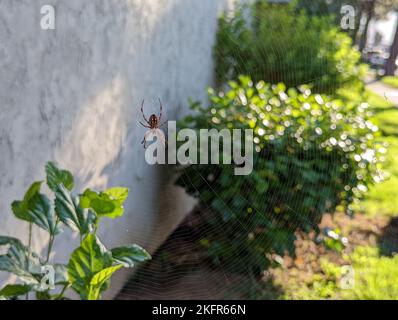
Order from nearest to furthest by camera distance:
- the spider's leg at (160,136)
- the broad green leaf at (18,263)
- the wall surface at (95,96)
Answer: the broad green leaf at (18,263), the wall surface at (95,96), the spider's leg at (160,136)

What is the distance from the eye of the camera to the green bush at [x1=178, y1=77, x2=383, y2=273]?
2.56m

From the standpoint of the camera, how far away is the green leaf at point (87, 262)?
4.21 feet

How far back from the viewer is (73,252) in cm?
135

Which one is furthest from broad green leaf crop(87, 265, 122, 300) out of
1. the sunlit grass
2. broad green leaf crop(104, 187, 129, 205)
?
the sunlit grass

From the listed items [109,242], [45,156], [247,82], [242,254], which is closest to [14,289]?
[45,156]

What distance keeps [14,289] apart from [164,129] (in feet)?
4.74

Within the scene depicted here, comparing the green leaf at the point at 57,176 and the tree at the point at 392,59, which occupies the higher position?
the tree at the point at 392,59

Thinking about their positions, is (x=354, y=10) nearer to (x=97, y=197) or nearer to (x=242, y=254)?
(x=242, y=254)

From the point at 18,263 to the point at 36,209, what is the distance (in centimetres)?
14

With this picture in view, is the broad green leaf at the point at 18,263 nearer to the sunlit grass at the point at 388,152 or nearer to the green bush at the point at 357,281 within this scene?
the green bush at the point at 357,281

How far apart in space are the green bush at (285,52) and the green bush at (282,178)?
2.93 ft

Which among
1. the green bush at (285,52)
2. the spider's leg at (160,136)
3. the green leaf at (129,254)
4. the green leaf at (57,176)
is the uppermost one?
the green bush at (285,52)

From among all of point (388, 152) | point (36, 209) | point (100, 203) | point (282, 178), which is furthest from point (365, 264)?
point (36, 209)

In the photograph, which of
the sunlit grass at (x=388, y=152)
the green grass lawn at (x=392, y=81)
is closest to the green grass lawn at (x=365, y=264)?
the sunlit grass at (x=388, y=152)
